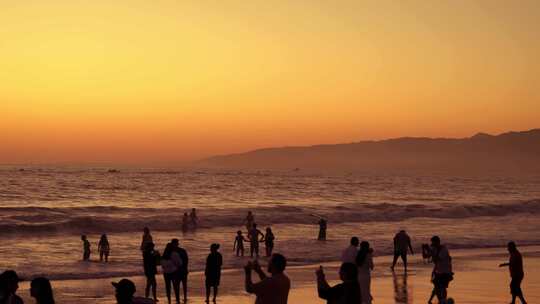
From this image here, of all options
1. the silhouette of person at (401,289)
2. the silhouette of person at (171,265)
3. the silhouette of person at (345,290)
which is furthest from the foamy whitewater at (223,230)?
the silhouette of person at (345,290)

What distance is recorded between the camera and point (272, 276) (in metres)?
9.09

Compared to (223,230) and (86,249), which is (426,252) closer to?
(86,249)

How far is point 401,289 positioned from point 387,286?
29.7 inches

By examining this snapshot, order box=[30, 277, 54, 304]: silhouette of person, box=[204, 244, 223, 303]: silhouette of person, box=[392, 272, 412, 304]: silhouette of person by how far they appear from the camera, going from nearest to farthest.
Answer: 1. box=[30, 277, 54, 304]: silhouette of person
2. box=[204, 244, 223, 303]: silhouette of person
3. box=[392, 272, 412, 304]: silhouette of person

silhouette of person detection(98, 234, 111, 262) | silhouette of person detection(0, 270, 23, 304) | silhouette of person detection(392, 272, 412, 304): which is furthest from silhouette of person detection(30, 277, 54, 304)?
silhouette of person detection(98, 234, 111, 262)

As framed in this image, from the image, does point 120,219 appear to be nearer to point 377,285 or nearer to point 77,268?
point 77,268

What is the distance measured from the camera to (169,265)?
18.4 meters

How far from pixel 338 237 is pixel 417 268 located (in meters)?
18.5

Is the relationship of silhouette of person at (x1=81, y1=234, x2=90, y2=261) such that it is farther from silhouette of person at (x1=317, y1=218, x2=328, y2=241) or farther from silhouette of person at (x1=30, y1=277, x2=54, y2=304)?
silhouette of person at (x1=30, y1=277, x2=54, y2=304)

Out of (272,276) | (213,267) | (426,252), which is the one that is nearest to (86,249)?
(426,252)

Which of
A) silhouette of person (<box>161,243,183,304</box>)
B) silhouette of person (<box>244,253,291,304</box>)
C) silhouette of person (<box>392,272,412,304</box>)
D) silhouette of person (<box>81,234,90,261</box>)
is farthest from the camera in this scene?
silhouette of person (<box>81,234,90,261</box>)

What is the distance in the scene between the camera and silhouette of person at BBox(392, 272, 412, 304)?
19.2 m

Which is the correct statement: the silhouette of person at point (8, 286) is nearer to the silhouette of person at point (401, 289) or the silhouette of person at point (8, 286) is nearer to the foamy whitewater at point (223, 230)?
the silhouette of person at point (401, 289)

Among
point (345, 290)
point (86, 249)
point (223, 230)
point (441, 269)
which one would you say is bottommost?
point (223, 230)
